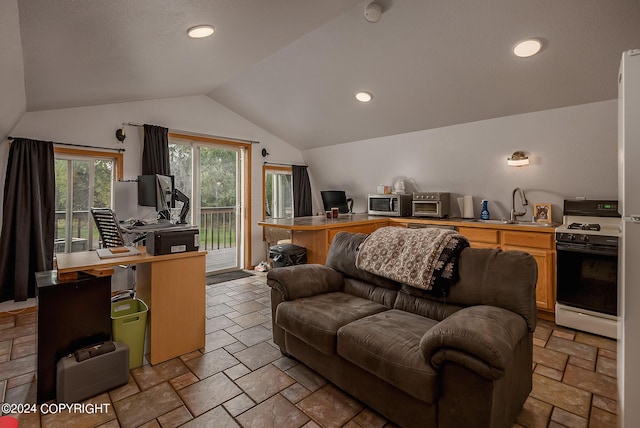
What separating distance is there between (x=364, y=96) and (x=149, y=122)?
9.24 ft

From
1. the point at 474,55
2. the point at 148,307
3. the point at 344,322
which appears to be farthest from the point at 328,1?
the point at 148,307

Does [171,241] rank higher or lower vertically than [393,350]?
higher

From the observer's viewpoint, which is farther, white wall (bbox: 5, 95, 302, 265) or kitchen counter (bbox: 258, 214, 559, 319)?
white wall (bbox: 5, 95, 302, 265)

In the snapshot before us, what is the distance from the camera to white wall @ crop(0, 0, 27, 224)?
1526 millimetres

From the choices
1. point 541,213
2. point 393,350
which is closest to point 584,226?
point 541,213

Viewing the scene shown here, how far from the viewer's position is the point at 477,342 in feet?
4.57

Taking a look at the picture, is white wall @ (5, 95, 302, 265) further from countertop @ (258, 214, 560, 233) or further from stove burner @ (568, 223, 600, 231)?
stove burner @ (568, 223, 600, 231)

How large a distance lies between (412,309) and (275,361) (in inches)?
43.2

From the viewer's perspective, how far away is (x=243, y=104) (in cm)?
480

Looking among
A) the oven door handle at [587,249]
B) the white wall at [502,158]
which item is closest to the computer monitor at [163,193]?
the white wall at [502,158]

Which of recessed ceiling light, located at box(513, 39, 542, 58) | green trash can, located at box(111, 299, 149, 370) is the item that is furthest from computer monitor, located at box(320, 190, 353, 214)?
green trash can, located at box(111, 299, 149, 370)

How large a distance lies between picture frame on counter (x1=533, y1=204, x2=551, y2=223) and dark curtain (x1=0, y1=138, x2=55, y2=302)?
5439mm

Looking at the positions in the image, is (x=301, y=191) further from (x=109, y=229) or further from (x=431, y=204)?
(x=109, y=229)

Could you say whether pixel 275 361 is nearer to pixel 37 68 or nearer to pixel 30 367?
pixel 30 367
